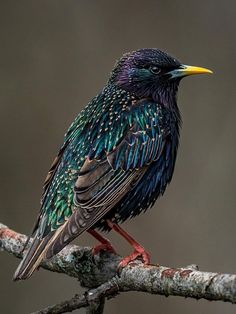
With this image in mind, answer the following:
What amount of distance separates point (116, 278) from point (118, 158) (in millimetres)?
983

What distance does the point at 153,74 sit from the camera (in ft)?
23.4

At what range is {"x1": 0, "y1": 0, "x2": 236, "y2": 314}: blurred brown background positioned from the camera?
8852 millimetres

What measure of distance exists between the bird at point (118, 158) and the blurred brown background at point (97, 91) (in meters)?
1.83

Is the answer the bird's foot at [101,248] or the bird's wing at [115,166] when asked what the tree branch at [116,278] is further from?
the bird's wing at [115,166]

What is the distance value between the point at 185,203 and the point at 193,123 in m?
0.77

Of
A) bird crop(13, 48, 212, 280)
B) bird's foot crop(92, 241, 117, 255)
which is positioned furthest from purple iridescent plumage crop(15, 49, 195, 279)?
bird's foot crop(92, 241, 117, 255)

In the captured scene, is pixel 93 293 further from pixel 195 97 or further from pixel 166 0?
pixel 166 0

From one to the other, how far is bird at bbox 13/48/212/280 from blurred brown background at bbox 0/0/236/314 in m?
1.83

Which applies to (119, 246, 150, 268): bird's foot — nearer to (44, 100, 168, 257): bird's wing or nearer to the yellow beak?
(44, 100, 168, 257): bird's wing

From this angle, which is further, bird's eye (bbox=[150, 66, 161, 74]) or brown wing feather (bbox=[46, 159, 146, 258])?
bird's eye (bbox=[150, 66, 161, 74])

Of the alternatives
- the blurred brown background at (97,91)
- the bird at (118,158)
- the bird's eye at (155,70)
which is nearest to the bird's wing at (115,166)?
the bird at (118,158)

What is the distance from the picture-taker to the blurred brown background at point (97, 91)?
8.85 m

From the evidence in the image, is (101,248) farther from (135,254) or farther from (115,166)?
(115,166)

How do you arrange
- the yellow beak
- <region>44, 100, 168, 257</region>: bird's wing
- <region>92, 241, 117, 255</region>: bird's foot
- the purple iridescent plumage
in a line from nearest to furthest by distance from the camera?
<region>44, 100, 168, 257</region>: bird's wing
the purple iridescent plumage
<region>92, 241, 117, 255</region>: bird's foot
the yellow beak
